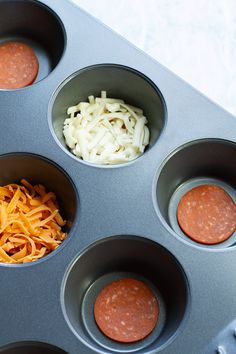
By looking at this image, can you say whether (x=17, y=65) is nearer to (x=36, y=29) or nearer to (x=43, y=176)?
(x=36, y=29)

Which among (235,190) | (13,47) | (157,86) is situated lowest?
(13,47)

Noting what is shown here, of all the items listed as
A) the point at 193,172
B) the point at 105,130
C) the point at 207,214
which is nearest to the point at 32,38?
the point at 105,130

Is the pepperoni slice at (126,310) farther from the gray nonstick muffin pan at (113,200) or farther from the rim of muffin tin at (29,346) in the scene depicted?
the rim of muffin tin at (29,346)

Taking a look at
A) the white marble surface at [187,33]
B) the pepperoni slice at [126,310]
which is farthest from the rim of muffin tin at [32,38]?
the pepperoni slice at [126,310]

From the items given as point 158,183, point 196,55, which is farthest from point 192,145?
point 196,55

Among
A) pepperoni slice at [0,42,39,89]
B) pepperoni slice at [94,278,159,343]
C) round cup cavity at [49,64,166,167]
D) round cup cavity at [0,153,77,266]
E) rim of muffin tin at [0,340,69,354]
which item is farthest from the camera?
pepperoni slice at [0,42,39,89]

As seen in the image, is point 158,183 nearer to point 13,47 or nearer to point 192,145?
point 192,145

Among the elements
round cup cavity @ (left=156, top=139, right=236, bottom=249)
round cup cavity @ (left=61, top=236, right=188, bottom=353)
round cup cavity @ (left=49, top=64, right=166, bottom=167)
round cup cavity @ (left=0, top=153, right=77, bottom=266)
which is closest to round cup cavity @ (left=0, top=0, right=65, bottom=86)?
round cup cavity @ (left=49, top=64, right=166, bottom=167)

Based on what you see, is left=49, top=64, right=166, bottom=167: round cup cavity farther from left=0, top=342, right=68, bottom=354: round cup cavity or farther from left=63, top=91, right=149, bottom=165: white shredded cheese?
left=0, top=342, right=68, bottom=354: round cup cavity
